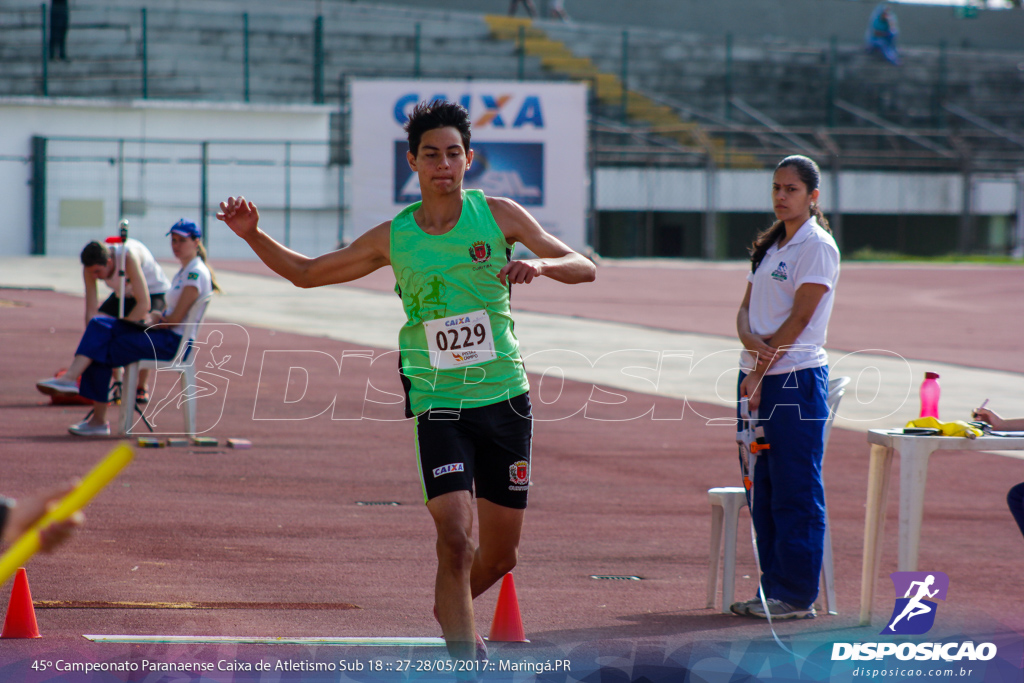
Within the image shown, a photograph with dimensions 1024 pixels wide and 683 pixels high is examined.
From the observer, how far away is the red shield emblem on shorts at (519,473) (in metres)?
4.46

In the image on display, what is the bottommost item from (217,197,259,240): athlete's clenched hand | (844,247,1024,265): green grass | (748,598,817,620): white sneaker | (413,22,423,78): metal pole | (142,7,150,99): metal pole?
(748,598,817,620): white sneaker

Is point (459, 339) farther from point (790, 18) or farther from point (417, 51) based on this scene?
point (790, 18)

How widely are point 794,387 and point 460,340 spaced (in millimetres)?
1769

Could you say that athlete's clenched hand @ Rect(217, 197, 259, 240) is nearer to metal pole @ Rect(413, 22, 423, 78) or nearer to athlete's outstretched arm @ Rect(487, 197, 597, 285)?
athlete's outstretched arm @ Rect(487, 197, 597, 285)

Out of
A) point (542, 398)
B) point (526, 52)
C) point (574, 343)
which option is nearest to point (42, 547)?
point (542, 398)

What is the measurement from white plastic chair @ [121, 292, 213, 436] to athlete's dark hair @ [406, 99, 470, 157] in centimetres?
552

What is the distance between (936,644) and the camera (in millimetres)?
4738

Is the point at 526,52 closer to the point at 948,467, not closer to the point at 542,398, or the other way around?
the point at 542,398

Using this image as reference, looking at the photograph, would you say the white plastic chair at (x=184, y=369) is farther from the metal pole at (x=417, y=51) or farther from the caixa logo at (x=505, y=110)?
the metal pole at (x=417, y=51)

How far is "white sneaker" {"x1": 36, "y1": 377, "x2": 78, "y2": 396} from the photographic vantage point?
10.0 metres

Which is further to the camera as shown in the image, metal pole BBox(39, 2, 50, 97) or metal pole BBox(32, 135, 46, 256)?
metal pole BBox(39, 2, 50, 97)

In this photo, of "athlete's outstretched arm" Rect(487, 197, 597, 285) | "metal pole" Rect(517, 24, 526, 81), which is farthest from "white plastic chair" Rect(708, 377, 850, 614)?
"metal pole" Rect(517, 24, 526, 81)

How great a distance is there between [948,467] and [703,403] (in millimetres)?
2947

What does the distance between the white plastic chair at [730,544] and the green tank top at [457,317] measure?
5.38 ft
